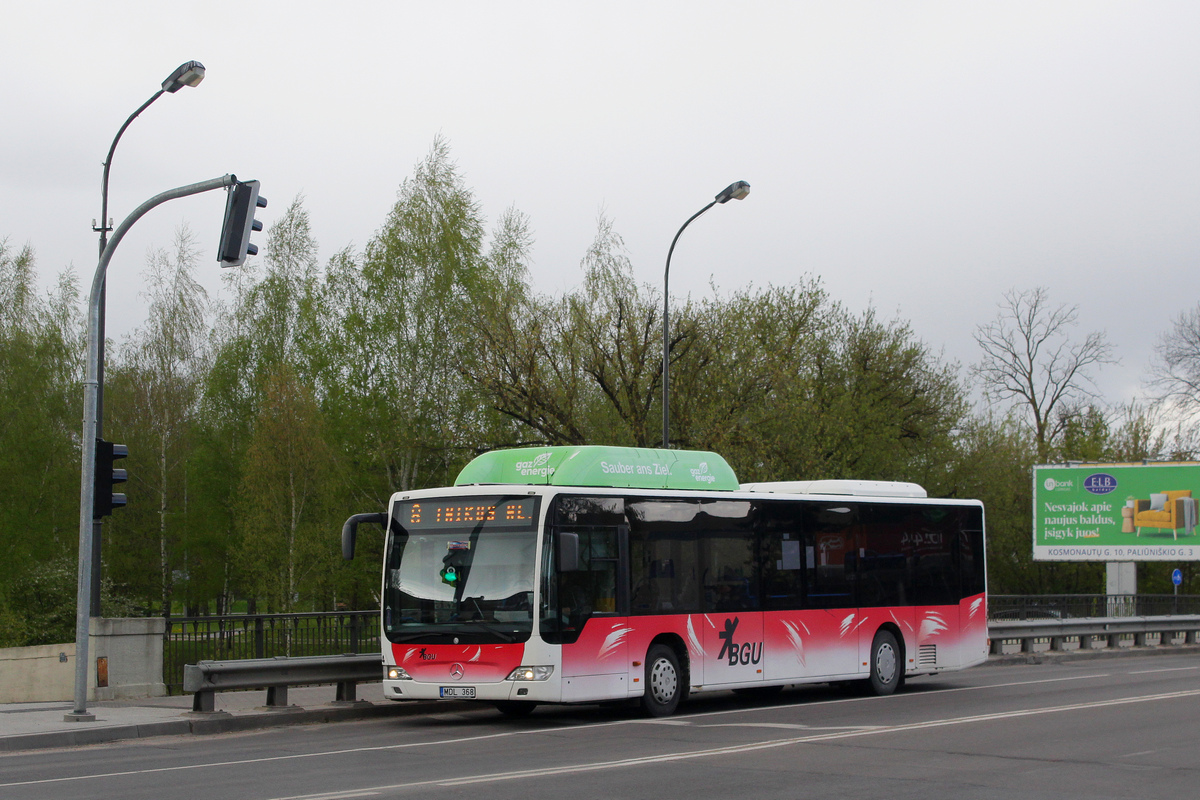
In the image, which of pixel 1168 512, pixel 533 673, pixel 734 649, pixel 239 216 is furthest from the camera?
pixel 1168 512

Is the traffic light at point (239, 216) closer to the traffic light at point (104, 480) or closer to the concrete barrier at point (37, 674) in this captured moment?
the traffic light at point (104, 480)

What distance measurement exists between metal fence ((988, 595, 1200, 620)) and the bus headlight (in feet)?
62.8

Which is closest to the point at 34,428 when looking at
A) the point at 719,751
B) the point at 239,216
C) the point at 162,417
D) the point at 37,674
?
the point at 162,417

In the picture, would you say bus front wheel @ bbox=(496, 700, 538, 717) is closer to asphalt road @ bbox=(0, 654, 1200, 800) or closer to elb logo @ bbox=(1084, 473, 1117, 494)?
asphalt road @ bbox=(0, 654, 1200, 800)

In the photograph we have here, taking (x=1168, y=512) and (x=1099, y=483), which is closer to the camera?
(x=1168, y=512)

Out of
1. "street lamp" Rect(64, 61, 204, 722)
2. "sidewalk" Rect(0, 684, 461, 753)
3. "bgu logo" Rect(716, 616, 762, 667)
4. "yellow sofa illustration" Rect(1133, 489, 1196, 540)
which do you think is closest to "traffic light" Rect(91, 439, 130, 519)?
"street lamp" Rect(64, 61, 204, 722)

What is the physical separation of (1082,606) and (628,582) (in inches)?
965

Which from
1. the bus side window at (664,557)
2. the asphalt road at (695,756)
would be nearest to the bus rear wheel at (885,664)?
the asphalt road at (695,756)

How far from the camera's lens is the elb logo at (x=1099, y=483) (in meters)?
42.1

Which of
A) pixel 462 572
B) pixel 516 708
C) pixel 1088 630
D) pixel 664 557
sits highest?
pixel 664 557

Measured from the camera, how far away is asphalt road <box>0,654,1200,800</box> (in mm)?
9617

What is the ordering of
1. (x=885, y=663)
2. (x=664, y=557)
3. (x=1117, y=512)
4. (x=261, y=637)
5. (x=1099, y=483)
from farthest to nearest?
1. (x=1099, y=483)
2. (x=1117, y=512)
3. (x=885, y=663)
4. (x=261, y=637)
5. (x=664, y=557)

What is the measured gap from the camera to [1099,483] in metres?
42.2

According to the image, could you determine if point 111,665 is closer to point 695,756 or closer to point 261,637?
point 261,637
